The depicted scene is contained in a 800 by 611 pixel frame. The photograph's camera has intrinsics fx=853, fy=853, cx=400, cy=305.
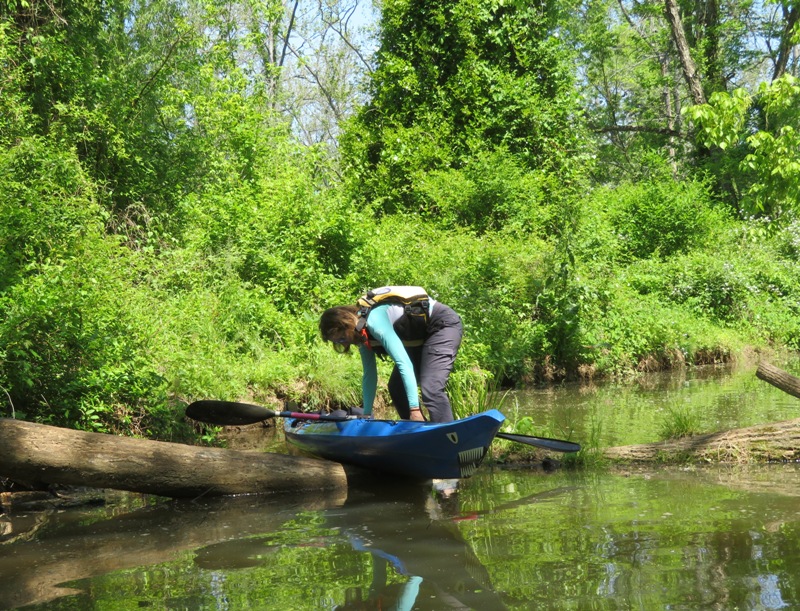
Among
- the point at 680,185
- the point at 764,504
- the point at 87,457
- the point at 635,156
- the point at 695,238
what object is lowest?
the point at 764,504

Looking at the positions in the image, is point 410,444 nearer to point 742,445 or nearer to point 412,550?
point 412,550

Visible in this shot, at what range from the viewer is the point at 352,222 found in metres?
15.1

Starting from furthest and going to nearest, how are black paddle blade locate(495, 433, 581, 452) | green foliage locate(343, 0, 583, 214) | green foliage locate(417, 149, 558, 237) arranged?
green foliage locate(343, 0, 583, 214) < green foliage locate(417, 149, 558, 237) < black paddle blade locate(495, 433, 581, 452)

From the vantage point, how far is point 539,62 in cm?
2062

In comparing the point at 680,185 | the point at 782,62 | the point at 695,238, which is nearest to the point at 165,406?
the point at 695,238

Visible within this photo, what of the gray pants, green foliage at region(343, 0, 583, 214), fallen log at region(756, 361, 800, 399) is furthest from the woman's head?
green foliage at region(343, 0, 583, 214)

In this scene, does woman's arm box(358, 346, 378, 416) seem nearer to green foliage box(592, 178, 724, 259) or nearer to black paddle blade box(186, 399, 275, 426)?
black paddle blade box(186, 399, 275, 426)

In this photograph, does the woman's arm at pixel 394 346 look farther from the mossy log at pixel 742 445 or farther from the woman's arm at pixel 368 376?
the mossy log at pixel 742 445

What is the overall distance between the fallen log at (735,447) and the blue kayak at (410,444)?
1670 mm

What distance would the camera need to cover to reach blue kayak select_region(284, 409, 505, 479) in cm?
622

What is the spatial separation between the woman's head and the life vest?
55mm

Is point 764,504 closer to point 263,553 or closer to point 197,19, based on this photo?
point 263,553

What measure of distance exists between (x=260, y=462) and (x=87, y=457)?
1344mm

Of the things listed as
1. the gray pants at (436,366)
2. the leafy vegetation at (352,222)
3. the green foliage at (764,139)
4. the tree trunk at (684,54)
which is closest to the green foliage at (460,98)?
the leafy vegetation at (352,222)
